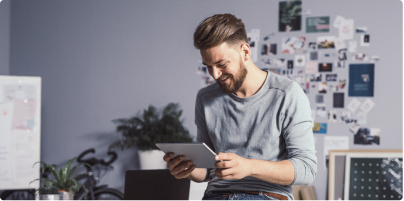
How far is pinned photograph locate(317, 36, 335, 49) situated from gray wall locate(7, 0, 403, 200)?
0.49 ft

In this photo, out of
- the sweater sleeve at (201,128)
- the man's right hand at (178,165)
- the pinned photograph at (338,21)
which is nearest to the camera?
the man's right hand at (178,165)

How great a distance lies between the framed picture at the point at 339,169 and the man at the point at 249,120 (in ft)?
4.46

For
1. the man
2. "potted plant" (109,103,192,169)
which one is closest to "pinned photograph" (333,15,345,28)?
"potted plant" (109,103,192,169)

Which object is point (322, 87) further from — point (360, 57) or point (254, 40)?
point (254, 40)

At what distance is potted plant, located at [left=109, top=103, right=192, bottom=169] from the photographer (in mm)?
2953

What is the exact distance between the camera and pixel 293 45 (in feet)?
9.71

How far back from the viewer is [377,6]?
2766 millimetres

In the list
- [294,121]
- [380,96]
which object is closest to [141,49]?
[380,96]

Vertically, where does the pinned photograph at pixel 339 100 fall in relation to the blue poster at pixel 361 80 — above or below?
below

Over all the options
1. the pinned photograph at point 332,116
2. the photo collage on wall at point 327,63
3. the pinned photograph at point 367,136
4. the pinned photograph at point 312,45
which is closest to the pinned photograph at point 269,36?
the photo collage on wall at point 327,63

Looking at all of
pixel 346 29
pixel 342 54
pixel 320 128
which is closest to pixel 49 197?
pixel 320 128

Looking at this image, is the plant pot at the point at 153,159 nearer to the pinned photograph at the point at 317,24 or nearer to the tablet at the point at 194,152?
the pinned photograph at the point at 317,24

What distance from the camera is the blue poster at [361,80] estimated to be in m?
2.77

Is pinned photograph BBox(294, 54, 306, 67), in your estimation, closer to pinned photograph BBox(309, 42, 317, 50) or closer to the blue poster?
pinned photograph BBox(309, 42, 317, 50)
